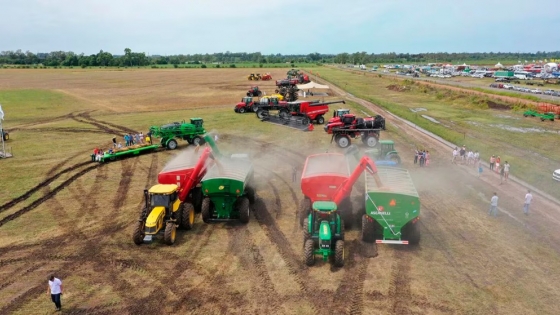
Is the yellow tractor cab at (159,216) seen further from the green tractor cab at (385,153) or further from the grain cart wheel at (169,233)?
the green tractor cab at (385,153)

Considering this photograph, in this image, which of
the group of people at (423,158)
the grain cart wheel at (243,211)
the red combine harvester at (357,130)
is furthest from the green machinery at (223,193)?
the red combine harvester at (357,130)

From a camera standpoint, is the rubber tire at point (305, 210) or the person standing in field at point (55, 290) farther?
the rubber tire at point (305, 210)

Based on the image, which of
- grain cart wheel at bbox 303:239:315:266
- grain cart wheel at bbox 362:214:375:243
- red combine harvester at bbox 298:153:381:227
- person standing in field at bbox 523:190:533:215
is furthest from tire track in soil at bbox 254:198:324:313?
person standing in field at bbox 523:190:533:215

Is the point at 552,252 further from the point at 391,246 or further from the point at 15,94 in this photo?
the point at 15,94

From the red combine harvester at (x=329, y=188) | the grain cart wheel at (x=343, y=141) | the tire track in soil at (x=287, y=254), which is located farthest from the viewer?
the grain cart wheel at (x=343, y=141)

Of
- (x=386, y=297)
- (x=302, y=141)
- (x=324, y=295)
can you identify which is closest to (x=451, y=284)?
(x=386, y=297)

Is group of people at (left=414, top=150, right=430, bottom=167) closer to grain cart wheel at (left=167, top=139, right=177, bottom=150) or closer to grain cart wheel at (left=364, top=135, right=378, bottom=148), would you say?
grain cart wheel at (left=364, top=135, right=378, bottom=148)
